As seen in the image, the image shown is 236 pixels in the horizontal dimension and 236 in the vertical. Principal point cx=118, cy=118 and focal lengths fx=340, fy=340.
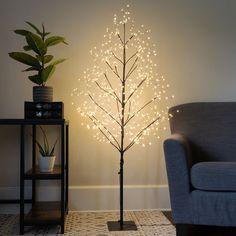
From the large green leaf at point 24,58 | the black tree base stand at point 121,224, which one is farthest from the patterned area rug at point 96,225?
the large green leaf at point 24,58

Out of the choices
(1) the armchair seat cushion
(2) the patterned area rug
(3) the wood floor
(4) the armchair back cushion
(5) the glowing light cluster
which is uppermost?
(5) the glowing light cluster

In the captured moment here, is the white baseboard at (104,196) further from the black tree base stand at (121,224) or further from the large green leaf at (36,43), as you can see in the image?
the large green leaf at (36,43)

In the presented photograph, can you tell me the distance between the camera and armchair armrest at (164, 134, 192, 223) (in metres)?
1.99

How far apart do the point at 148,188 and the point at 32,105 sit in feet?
3.80

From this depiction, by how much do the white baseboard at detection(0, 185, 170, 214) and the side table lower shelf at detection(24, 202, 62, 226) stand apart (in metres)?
0.13

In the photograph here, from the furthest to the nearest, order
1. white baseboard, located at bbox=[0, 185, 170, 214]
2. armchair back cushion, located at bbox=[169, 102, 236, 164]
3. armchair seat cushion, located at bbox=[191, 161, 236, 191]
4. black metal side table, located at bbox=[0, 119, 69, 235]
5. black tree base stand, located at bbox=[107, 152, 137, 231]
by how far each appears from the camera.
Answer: white baseboard, located at bbox=[0, 185, 170, 214] → armchair back cushion, located at bbox=[169, 102, 236, 164] → black tree base stand, located at bbox=[107, 152, 137, 231] → black metal side table, located at bbox=[0, 119, 69, 235] → armchair seat cushion, located at bbox=[191, 161, 236, 191]

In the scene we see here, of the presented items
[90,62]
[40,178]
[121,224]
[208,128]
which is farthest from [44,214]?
[208,128]

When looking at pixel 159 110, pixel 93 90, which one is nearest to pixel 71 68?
pixel 93 90

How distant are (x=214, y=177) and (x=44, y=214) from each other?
3.82 ft

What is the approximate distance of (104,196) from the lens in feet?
8.96

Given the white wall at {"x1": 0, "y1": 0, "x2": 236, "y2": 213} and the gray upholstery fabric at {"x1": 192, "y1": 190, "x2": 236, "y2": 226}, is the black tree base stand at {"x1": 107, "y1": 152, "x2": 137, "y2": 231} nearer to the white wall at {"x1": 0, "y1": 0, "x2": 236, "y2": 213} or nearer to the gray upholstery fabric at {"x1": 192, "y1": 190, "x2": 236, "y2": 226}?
the white wall at {"x1": 0, "y1": 0, "x2": 236, "y2": 213}

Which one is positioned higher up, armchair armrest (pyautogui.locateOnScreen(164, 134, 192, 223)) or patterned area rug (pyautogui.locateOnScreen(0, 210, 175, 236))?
armchair armrest (pyautogui.locateOnScreen(164, 134, 192, 223))

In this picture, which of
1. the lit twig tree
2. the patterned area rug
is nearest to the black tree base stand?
the patterned area rug

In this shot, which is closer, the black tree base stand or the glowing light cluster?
the black tree base stand
